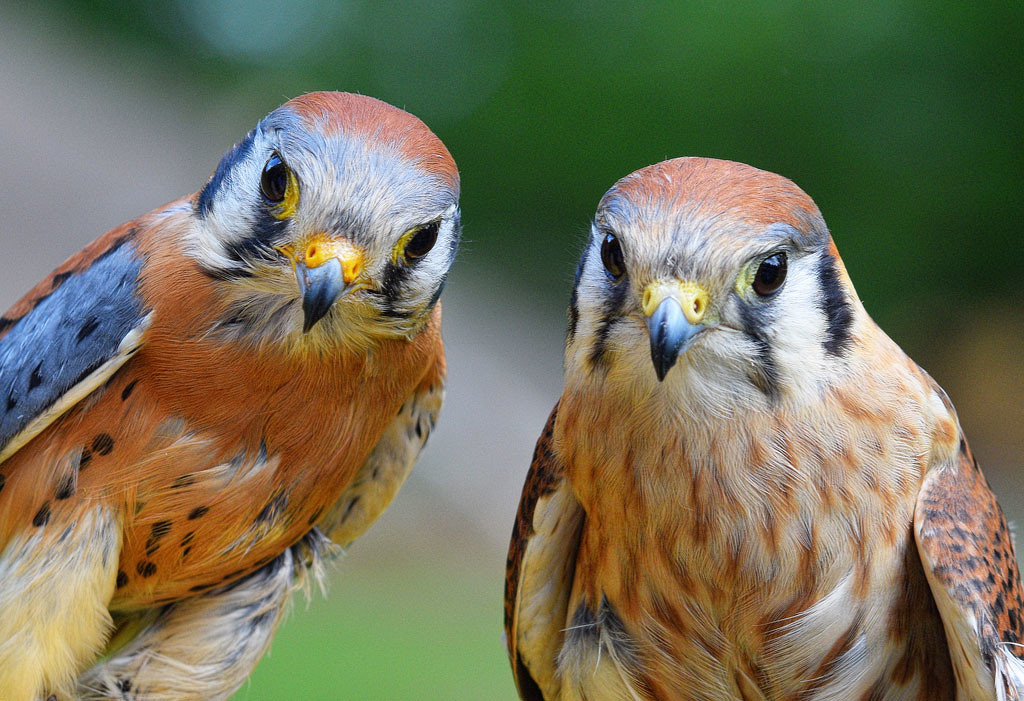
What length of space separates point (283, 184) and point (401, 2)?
5.08 metres

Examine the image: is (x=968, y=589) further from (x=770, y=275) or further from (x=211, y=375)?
(x=211, y=375)

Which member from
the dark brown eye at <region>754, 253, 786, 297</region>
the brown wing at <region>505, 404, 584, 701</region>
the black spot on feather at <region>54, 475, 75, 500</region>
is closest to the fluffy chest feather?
the brown wing at <region>505, 404, 584, 701</region>

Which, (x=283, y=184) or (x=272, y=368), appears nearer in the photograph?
(x=283, y=184)

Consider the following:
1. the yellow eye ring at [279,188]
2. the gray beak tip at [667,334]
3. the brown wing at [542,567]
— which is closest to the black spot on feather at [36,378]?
the yellow eye ring at [279,188]

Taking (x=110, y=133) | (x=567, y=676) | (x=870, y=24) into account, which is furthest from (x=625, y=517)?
(x=110, y=133)

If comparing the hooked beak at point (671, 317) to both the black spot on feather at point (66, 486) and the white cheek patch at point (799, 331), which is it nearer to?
the white cheek patch at point (799, 331)

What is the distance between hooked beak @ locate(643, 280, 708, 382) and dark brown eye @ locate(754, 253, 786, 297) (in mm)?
117

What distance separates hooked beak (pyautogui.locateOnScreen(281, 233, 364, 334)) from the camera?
1.97 m

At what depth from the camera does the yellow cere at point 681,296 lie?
1708mm

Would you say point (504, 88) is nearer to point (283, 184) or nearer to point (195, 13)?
point (195, 13)

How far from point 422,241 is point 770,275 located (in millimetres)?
737

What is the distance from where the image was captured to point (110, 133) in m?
7.91

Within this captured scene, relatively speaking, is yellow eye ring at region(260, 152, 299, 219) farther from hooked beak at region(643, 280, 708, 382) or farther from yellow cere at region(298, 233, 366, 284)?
hooked beak at region(643, 280, 708, 382)

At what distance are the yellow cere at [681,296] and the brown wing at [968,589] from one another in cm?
65
